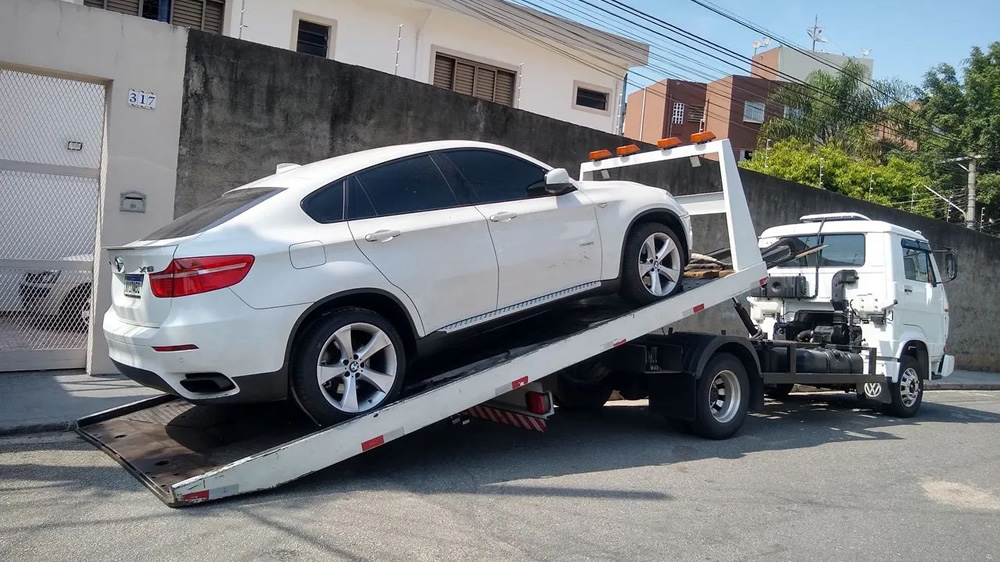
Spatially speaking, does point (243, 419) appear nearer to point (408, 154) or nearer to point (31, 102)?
point (408, 154)

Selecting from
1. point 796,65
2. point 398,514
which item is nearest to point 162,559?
point 398,514

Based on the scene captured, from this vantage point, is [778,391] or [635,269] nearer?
[635,269]

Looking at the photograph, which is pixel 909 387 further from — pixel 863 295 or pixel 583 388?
pixel 583 388

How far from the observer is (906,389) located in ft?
33.6

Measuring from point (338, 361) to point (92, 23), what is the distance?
5.39 meters

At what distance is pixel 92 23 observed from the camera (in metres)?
8.47

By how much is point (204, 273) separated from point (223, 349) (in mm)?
450

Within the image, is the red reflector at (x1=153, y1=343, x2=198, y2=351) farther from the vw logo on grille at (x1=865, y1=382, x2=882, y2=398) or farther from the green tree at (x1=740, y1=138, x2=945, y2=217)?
the green tree at (x1=740, y1=138, x2=945, y2=217)

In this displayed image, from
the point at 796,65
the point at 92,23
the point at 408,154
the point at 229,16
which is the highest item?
the point at 796,65

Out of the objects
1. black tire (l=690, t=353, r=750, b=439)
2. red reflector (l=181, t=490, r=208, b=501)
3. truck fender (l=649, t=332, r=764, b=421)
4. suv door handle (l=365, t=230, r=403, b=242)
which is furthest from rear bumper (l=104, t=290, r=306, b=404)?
black tire (l=690, t=353, r=750, b=439)

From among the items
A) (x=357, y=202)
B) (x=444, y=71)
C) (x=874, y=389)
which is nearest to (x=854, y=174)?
(x=444, y=71)

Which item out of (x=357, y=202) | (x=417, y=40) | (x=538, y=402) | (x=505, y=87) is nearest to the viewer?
(x=357, y=202)

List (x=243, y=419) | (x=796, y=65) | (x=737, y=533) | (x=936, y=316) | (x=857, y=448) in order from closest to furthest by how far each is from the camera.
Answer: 1. (x=737, y=533)
2. (x=243, y=419)
3. (x=857, y=448)
4. (x=936, y=316)
5. (x=796, y=65)

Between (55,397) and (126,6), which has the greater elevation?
(126,6)
